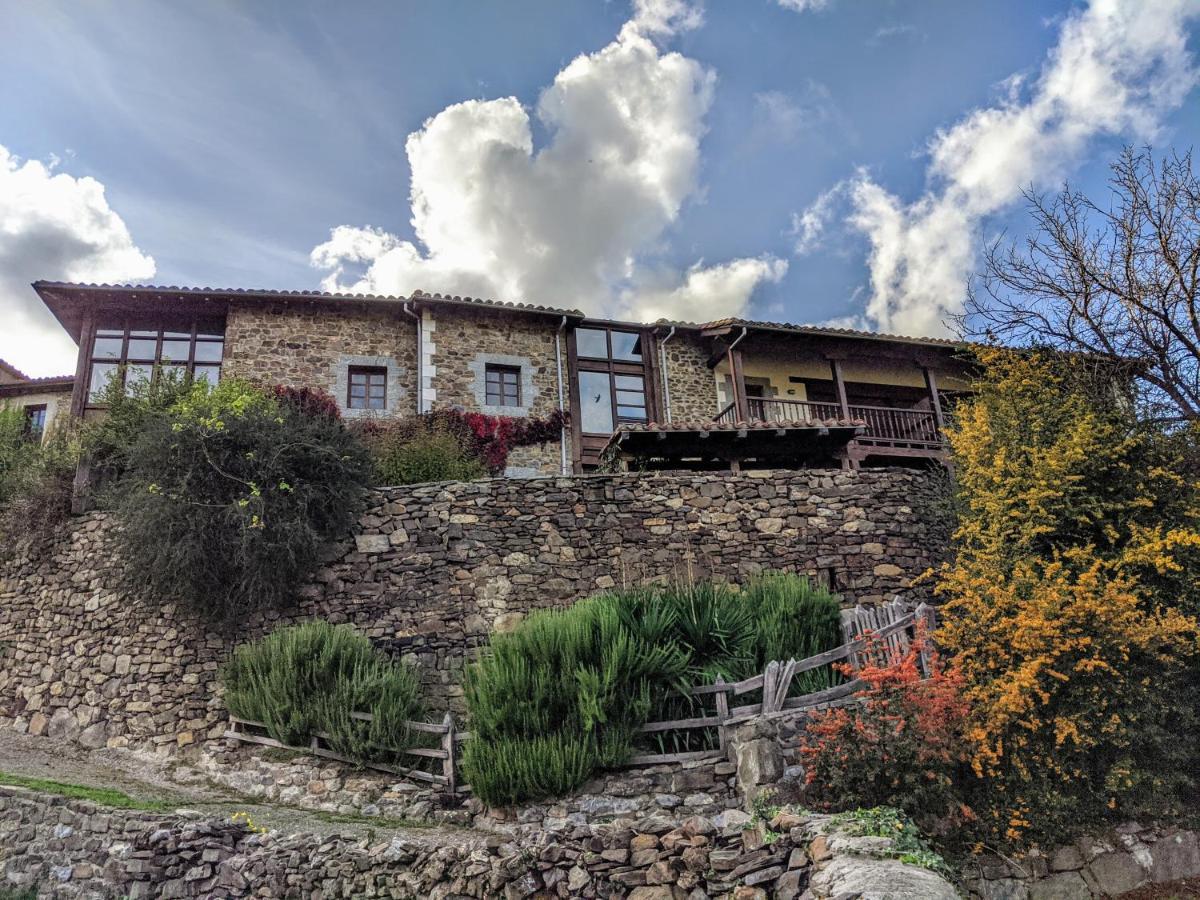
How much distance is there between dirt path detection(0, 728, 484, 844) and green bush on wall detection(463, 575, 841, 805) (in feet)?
2.83

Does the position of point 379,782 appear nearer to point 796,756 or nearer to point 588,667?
point 588,667

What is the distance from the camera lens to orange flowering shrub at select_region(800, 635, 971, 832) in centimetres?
617

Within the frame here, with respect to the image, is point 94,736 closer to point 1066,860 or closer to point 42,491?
point 42,491

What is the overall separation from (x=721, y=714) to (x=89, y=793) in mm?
6345

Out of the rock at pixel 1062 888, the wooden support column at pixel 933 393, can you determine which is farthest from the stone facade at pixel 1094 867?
the wooden support column at pixel 933 393

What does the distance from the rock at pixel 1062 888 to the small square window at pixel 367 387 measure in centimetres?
1282

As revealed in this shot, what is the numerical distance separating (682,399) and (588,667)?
959 centimetres

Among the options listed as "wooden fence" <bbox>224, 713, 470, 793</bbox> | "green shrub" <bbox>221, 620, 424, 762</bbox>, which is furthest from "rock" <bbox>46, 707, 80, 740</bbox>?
"wooden fence" <bbox>224, 713, 470, 793</bbox>

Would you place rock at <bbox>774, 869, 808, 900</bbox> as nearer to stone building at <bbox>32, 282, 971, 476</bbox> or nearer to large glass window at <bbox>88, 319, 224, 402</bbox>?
stone building at <bbox>32, 282, 971, 476</bbox>

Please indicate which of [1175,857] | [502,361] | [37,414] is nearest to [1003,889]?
[1175,857]

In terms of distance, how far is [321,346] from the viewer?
1582cm

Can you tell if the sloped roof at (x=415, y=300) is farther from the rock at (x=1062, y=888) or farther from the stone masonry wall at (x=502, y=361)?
the rock at (x=1062, y=888)

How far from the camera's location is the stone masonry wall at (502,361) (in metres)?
15.9

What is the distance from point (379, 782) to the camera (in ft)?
28.4
